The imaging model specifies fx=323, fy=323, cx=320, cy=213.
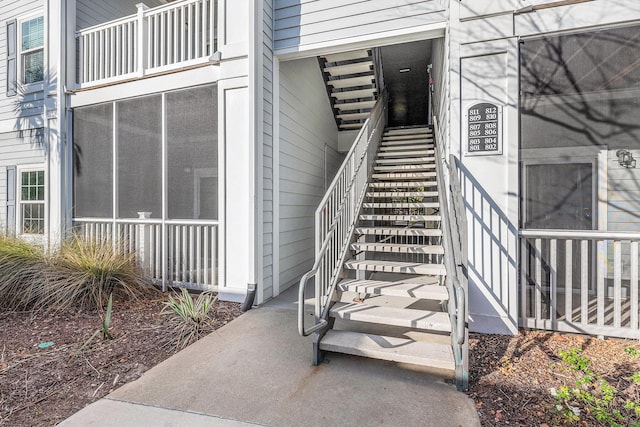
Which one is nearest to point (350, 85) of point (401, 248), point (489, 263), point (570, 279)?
point (401, 248)

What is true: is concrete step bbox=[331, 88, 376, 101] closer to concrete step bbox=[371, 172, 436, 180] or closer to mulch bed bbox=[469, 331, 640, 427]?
concrete step bbox=[371, 172, 436, 180]

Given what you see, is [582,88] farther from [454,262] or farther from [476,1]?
[454,262]

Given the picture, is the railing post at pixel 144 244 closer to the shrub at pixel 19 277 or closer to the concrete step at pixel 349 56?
the shrub at pixel 19 277

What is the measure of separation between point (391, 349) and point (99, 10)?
7.78 m

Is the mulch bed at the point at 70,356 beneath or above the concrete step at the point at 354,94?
beneath

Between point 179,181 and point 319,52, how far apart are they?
8.66 ft

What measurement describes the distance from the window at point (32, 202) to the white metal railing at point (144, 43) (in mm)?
2244

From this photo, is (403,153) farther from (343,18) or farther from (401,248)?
(401,248)

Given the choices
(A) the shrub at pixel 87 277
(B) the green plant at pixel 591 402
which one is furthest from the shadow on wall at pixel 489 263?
(A) the shrub at pixel 87 277

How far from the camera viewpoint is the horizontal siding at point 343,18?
3.79 metres

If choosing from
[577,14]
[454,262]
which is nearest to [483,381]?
[454,262]

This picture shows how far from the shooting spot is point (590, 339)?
3.09m

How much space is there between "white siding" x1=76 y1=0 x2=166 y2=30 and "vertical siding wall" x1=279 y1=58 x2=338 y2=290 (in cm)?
407

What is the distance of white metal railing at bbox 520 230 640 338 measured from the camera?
313cm
